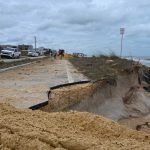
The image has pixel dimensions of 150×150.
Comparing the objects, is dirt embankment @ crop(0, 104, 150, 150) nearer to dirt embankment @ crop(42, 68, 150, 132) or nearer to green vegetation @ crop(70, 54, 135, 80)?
dirt embankment @ crop(42, 68, 150, 132)

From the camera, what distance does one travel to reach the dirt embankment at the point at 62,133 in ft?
21.4

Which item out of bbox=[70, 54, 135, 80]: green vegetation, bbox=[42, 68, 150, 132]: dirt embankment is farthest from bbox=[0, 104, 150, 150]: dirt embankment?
bbox=[70, 54, 135, 80]: green vegetation

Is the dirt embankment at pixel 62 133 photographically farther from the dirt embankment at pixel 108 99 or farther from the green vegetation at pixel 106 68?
the green vegetation at pixel 106 68

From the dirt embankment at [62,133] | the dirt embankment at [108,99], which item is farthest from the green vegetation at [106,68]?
the dirt embankment at [62,133]

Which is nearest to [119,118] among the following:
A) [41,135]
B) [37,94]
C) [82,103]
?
[82,103]

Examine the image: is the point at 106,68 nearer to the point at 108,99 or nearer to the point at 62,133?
the point at 108,99

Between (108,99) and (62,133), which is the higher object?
(62,133)

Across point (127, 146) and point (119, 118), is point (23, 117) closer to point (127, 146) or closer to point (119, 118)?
point (127, 146)

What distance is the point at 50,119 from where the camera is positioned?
8.46 m

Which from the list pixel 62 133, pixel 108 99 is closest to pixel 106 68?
pixel 108 99

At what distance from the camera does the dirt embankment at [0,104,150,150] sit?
6.51m

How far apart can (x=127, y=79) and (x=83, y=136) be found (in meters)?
15.1

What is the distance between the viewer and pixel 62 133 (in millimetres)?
7094

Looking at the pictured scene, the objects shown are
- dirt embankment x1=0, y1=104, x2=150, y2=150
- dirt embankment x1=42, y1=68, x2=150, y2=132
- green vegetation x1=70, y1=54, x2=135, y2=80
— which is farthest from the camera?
green vegetation x1=70, y1=54, x2=135, y2=80
